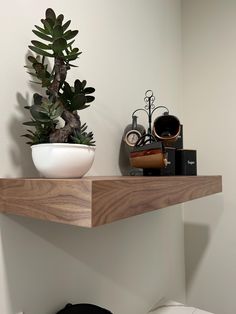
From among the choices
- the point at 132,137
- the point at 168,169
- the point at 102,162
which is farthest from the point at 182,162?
the point at 102,162

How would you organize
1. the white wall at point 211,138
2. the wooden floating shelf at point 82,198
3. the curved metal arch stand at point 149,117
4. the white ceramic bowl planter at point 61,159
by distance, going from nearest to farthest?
the wooden floating shelf at point 82,198, the white ceramic bowl planter at point 61,159, the curved metal arch stand at point 149,117, the white wall at point 211,138

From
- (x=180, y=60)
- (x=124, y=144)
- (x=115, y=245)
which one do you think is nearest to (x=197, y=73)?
(x=180, y=60)

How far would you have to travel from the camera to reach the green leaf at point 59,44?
2.31ft

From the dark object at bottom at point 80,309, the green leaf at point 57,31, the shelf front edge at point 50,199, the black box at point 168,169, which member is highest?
the green leaf at point 57,31

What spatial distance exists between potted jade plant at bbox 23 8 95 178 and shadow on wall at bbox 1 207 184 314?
0.80ft

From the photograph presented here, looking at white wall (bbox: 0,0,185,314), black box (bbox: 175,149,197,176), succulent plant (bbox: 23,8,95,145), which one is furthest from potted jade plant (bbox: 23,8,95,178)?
black box (bbox: 175,149,197,176)

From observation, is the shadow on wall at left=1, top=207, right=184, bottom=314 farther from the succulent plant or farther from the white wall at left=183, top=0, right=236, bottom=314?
the succulent plant

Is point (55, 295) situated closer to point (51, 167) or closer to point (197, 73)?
point (51, 167)

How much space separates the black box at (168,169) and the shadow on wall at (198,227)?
2.35 feet

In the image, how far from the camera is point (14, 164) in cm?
81

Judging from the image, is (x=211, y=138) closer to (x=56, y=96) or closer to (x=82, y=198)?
(x=56, y=96)

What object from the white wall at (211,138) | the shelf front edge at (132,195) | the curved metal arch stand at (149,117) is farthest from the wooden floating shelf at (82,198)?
the white wall at (211,138)

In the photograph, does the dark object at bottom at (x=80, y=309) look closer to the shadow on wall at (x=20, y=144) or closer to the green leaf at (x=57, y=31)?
the shadow on wall at (x=20, y=144)

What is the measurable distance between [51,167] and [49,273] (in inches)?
16.1
